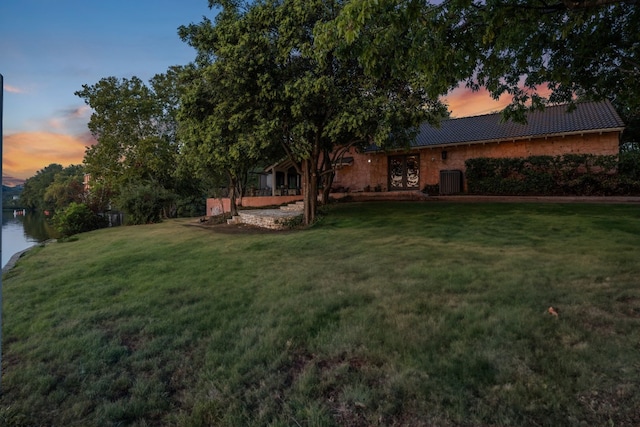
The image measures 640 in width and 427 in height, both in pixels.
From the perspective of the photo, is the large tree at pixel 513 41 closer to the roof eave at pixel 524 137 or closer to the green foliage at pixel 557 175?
the green foliage at pixel 557 175

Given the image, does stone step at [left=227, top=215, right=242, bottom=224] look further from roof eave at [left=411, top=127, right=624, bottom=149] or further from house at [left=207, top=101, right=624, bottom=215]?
roof eave at [left=411, top=127, right=624, bottom=149]

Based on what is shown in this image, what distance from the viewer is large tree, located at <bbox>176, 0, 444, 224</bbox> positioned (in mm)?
9320

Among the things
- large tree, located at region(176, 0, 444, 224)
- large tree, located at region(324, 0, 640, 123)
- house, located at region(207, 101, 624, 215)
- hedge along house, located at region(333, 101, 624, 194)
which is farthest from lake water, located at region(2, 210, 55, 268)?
hedge along house, located at region(333, 101, 624, 194)

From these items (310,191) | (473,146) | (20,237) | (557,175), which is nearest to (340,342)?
(310,191)

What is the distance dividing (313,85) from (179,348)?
7441 millimetres

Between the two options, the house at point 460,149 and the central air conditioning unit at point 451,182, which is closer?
the house at point 460,149

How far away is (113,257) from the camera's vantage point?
8430 millimetres

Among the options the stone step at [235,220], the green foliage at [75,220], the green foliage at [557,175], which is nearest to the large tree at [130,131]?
the green foliage at [75,220]

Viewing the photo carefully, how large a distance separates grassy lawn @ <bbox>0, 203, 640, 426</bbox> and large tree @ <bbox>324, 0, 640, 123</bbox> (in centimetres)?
290

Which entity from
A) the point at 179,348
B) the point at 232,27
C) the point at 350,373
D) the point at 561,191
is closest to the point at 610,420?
the point at 350,373

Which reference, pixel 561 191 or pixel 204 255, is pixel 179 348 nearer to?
pixel 204 255

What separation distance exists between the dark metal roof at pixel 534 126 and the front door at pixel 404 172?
1.20 m

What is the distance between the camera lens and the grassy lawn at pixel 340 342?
2.33 meters

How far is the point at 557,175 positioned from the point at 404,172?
742 centimetres
